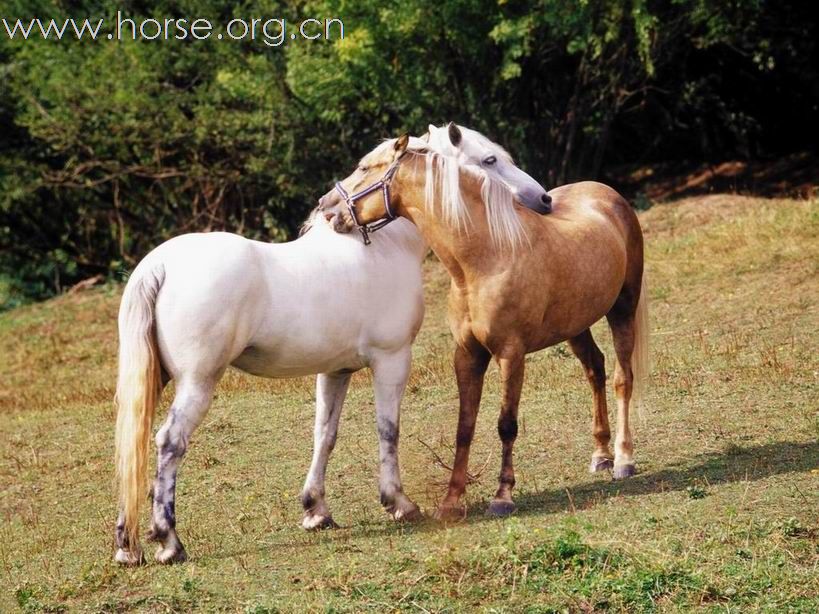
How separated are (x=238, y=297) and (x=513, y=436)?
1.66 meters

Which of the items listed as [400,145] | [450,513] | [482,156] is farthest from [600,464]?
[400,145]

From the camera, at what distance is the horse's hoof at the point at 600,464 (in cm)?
763

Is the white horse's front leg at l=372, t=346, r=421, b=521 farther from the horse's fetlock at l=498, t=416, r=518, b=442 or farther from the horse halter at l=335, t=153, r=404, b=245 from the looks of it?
the horse halter at l=335, t=153, r=404, b=245

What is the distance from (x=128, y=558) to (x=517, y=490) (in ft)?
7.55

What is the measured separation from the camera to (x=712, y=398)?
29.5 feet

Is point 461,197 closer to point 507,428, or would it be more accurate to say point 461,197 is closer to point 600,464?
point 507,428

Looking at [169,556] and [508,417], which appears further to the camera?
[508,417]

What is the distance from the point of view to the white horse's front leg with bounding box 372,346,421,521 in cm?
679

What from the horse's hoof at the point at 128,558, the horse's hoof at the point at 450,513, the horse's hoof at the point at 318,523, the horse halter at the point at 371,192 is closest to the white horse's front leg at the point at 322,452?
the horse's hoof at the point at 318,523

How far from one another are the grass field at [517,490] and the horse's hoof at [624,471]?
0.15m

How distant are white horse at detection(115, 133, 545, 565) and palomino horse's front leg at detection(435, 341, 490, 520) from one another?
0.23 m

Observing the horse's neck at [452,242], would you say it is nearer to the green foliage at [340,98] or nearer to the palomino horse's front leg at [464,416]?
the palomino horse's front leg at [464,416]

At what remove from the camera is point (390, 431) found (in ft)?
22.4

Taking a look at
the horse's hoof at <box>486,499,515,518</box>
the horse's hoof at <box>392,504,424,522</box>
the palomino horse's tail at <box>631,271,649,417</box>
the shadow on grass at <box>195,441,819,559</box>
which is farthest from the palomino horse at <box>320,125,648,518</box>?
the palomino horse's tail at <box>631,271,649,417</box>
